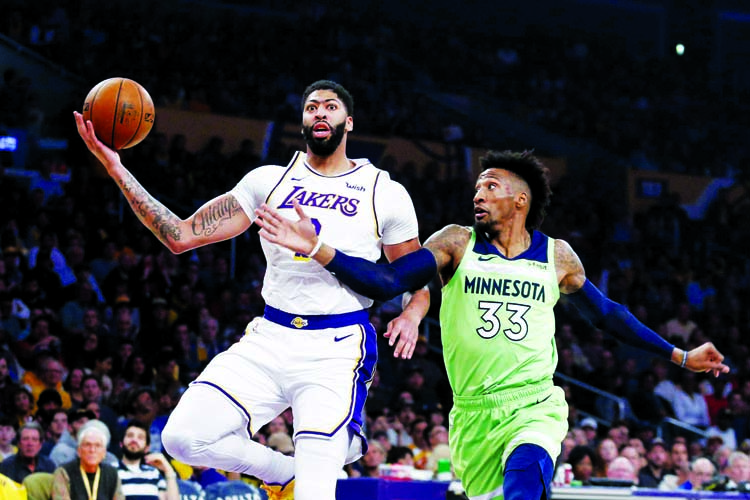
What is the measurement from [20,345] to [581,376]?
7.69 meters

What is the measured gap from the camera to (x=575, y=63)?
24609 mm

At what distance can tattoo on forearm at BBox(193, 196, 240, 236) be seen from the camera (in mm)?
5828

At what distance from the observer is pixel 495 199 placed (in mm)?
6250

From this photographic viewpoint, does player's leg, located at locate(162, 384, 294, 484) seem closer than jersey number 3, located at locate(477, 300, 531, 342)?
Yes

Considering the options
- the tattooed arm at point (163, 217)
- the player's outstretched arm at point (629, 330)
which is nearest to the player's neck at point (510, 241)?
the player's outstretched arm at point (629, 330)

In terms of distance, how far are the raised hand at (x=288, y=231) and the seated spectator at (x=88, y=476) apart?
4.01 meters

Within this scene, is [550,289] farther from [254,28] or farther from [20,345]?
[254,28]

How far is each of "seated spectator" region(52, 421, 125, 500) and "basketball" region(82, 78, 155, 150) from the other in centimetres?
348

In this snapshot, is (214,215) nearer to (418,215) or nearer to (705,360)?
(705,360)

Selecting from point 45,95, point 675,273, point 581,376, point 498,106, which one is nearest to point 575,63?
point 498,106

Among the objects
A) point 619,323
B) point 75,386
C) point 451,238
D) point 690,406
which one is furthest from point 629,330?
point 690,406

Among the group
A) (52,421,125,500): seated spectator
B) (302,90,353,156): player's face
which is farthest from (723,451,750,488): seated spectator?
(302,90,353,156): player's face

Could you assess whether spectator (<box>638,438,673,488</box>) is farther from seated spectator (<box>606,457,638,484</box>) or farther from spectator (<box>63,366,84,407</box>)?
spectator (<box>63,366,84,407</box>)

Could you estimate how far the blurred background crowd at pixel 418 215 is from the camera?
11781 mm
